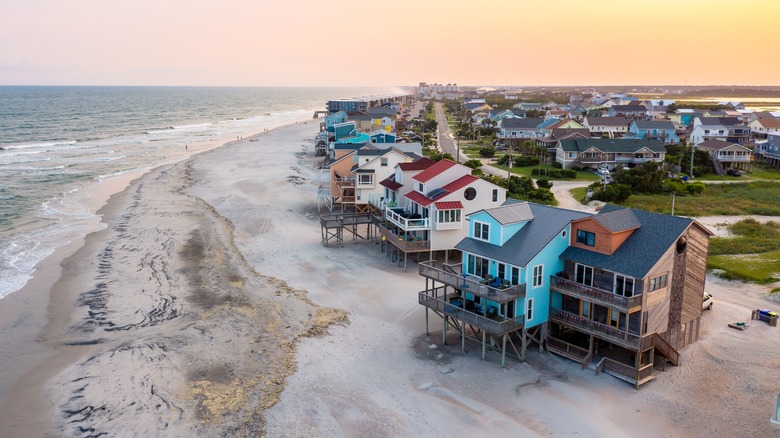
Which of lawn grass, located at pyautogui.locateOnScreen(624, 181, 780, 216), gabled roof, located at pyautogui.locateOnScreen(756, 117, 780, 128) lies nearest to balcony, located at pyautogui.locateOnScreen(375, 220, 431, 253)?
lawn grass, located at pyautogui.locateOnScreen(624, 181, 780, 216)

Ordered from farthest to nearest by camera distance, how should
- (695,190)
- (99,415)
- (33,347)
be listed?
(695,190) → (33,347) → (99,415)

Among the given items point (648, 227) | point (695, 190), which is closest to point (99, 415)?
point (648, 227)

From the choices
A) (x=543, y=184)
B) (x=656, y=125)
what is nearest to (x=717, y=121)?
(x=656, y=125)

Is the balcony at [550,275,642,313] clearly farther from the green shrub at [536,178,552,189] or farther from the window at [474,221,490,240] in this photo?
the green shrub at [536,178,552,189]

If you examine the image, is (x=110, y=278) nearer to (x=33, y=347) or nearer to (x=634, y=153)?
(x=33, y=347)

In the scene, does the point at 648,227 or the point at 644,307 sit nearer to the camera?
the point at 644,307

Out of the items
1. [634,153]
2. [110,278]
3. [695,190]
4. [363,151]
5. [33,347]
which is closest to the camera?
[33,347]

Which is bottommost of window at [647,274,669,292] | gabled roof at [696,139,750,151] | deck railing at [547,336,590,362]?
deck railing at [547,336,590,362]

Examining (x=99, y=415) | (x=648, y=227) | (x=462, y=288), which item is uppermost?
(x=648, y=227)
